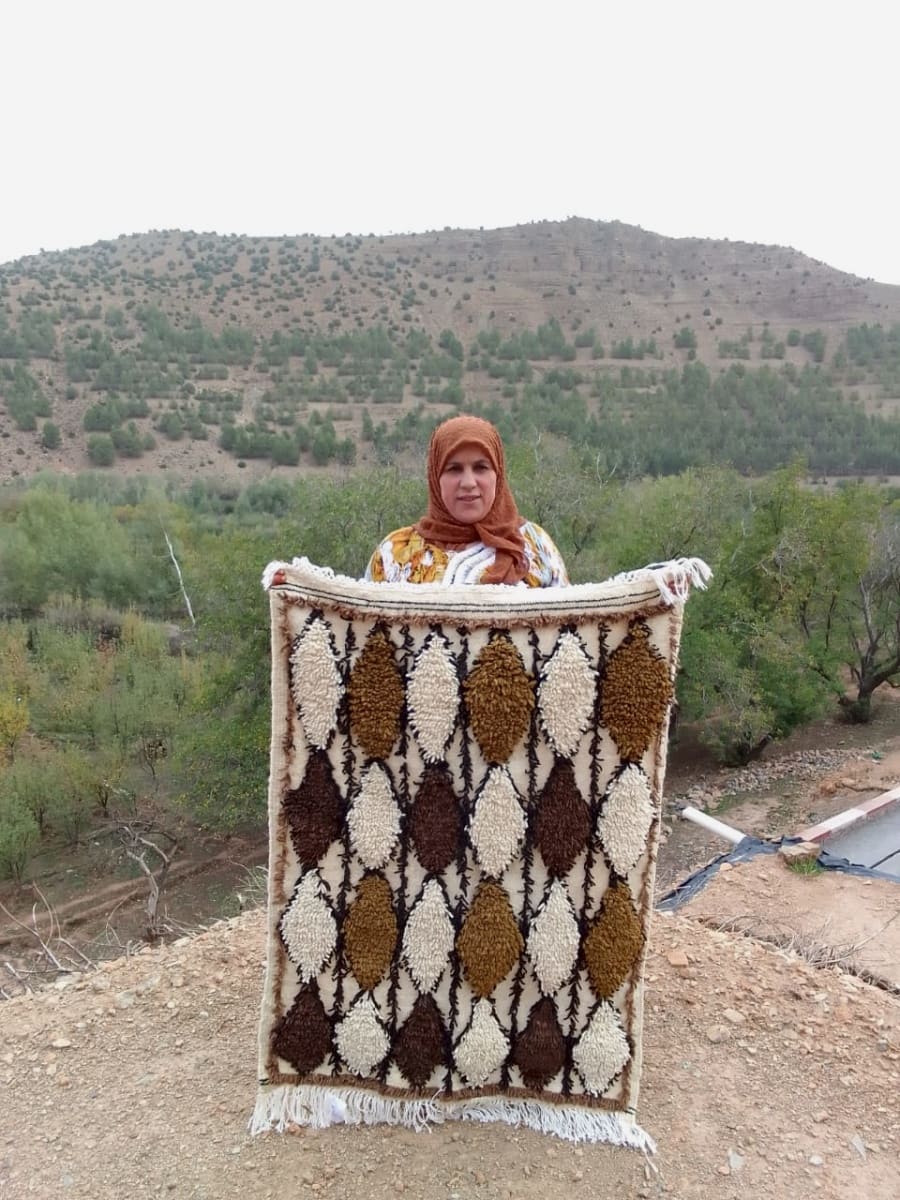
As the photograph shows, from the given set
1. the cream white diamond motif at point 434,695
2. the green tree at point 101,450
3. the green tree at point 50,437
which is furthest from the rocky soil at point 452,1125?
the green tree at point 50,437

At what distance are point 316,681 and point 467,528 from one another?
0.64 meters

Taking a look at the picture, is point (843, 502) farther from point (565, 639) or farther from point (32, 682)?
point (32, 682)

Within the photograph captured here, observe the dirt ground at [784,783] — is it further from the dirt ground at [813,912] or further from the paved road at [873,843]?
the dirt ground at [813,912]

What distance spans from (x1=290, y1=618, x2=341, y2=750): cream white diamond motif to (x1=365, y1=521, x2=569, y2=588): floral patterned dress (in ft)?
0.96

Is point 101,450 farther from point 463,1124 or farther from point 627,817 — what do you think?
point 627,817

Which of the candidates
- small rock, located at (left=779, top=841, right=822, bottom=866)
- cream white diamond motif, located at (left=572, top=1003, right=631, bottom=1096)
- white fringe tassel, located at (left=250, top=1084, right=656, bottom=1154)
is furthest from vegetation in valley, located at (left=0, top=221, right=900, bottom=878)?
cream white diamond motif, located at (left=572, top=1003, right=631, bottom=1096)

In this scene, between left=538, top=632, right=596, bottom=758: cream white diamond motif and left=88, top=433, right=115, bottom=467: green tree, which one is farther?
left=88, top=433, right=115, bottom=467: green tree

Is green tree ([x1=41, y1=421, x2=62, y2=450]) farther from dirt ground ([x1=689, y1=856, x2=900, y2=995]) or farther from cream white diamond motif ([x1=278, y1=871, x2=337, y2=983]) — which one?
cream white diamond motif ([x1=278, y1=871, x2=337, y2=983])

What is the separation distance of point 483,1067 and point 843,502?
1329 cm

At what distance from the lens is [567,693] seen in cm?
194

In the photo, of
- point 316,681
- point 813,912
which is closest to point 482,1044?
point 316,681

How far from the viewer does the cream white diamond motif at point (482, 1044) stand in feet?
7.07

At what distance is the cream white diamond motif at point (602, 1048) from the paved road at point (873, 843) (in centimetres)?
404

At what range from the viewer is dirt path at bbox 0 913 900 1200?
2.18 meters
